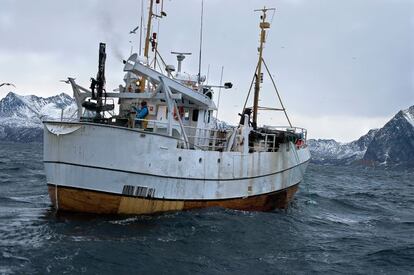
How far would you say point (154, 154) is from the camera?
16.9 meters

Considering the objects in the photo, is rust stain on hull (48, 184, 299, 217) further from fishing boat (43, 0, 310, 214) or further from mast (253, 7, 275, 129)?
mast (253, 7, 275, 129)

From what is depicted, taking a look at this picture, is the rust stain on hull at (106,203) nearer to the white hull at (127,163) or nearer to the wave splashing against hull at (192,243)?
the white hull at (127,163)

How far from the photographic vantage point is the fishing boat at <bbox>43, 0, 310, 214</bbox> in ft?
53.5

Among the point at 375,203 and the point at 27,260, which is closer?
the point at 27,260

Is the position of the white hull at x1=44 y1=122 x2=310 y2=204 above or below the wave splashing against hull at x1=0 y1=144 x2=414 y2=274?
above

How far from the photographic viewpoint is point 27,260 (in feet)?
39.4

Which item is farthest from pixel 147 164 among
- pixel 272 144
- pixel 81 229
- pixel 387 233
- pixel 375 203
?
pixel 375 203

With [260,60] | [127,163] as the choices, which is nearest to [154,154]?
[127,163]

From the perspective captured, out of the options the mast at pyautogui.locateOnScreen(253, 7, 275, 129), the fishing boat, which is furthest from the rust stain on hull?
the mast at pyautogui.locateOnScreen(253, 7, 275, 129)

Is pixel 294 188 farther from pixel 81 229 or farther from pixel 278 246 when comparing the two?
pixel 81 229

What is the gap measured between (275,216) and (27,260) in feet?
38.3

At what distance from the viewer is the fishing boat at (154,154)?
53.5ft

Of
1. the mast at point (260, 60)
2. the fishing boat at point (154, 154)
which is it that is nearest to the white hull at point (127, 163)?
the fishing boat at point (154, 154)

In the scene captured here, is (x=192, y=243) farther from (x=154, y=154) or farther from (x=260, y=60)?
(x=260, y=60)
